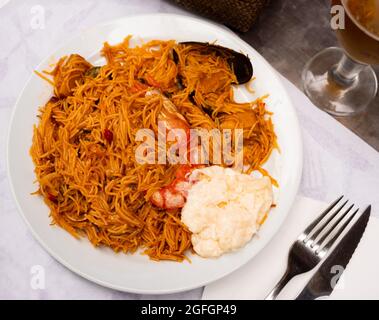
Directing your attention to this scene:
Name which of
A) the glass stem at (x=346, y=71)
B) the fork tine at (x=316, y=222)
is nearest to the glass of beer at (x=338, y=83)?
the glass stem at (x=346, y=71)

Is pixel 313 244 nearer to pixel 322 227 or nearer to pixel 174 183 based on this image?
pixel 322 227

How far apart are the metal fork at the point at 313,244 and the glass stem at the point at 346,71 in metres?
0.53

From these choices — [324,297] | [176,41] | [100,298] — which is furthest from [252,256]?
[176,41]

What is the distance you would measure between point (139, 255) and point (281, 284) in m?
0.48

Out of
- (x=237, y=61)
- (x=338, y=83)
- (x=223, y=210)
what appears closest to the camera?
(x=223, y=210)

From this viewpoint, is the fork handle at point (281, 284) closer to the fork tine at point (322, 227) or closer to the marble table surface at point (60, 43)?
the fork tine at point (322, 227)

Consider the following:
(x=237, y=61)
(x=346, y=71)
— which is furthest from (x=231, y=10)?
(x=346, y=71)

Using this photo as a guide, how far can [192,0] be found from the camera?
1694mm

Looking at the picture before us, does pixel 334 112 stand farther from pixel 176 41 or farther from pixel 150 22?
pixel 150 22

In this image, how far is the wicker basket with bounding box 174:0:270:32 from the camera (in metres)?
1.61

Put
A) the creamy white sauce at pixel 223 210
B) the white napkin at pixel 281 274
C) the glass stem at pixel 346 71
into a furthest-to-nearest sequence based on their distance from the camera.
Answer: the glass stem at pixel 346 71
the white napkin at pixel 281 274
the creamy white sauce at pixel 223 210

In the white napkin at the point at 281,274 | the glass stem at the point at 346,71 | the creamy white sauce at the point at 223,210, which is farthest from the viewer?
the glass stem at the point at 346,71

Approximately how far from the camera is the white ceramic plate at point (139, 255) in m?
1.42

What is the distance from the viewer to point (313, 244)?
1.49 metres
